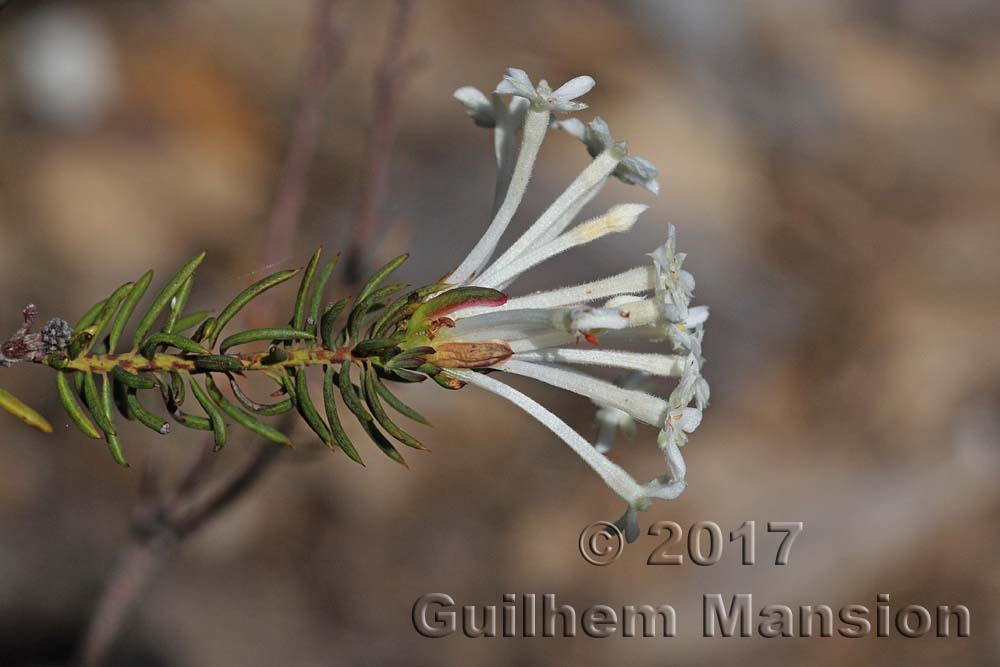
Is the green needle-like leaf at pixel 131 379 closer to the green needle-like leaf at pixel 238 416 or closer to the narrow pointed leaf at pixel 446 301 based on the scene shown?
the green needle-like leaf at pixel 238 416

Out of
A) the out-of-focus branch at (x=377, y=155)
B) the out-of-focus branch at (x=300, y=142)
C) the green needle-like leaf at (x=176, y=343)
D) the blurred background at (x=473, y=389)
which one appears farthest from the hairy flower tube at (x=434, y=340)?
the blurred background at (x=473, y=389)

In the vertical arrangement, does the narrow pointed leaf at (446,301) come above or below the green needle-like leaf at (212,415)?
above

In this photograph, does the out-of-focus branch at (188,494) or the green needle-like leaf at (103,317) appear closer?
the green needle-like leaf at (103,317)

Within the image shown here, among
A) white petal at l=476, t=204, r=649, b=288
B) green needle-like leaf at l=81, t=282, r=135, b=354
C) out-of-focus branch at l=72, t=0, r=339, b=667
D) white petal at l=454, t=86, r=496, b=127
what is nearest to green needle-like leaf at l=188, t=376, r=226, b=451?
green needle-like leaf at l=81, t=282, r=135, b=354

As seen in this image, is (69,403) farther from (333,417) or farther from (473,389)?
(473,389)

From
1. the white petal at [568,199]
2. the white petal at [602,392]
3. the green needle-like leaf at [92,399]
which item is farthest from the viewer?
the white petal at [568,199]

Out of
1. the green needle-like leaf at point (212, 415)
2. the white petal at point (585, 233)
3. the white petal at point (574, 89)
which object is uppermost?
the white petal at point (574, 89)

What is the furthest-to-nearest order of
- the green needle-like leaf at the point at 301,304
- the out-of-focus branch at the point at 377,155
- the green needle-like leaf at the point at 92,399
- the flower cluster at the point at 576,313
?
the out-of-focus branch at the point at 377,155 < the flower cluster at the point at 576,313 < the green needle-like leaf at the point at 301,304 < the green needle-like leaf at the point at 92,399
